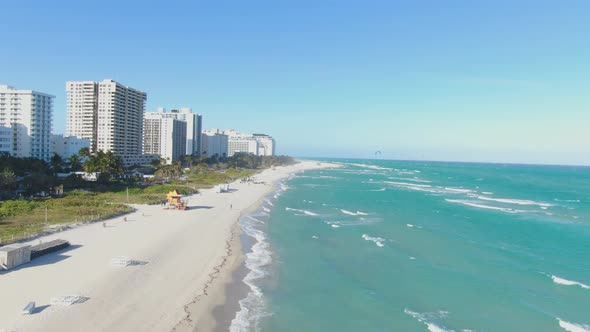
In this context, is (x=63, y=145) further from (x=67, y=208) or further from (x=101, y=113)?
(x=67, y=208)

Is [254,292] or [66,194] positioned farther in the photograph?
[66,194]

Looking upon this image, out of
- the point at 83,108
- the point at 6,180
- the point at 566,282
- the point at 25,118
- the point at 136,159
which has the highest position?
the point at 83,108

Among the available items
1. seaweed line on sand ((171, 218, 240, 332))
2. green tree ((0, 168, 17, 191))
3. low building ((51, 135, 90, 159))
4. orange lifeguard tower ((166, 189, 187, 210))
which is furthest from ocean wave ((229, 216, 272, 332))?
low building ((51, 135, 90, 159))

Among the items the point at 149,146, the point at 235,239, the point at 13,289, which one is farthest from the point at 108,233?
the point at 149,146

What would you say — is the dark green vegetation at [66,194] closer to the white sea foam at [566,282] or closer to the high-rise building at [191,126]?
the white sea foam at [566,282]

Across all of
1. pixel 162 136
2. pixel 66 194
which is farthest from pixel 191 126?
pixel 66 194

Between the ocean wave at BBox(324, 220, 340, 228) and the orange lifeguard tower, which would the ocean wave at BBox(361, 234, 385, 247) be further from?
the orange lifeguard tower

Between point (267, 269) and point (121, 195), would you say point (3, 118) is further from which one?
point (267, 269)
